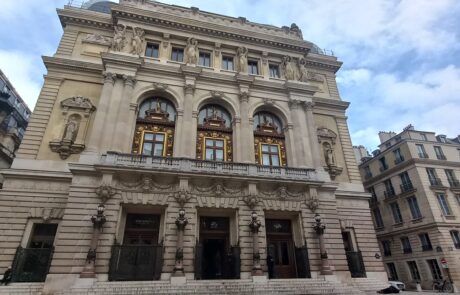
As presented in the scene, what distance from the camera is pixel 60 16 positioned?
24406mm

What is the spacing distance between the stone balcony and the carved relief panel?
3.42 metres

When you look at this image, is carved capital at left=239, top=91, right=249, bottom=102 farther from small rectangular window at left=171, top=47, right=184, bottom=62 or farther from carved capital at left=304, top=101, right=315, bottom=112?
small rectangular window at left=171, top=47, right=184, bottom=62

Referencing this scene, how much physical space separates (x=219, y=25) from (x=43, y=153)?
17387 mm

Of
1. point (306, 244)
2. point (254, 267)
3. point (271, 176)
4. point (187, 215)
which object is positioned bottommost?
point (254, 267)

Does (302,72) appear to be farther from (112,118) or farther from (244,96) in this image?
(112,118)

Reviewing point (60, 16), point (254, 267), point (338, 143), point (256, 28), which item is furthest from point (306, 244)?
point (60, 16)

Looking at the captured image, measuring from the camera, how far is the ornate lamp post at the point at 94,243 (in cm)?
1451

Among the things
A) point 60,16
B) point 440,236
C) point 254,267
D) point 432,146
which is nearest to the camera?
point 254,267

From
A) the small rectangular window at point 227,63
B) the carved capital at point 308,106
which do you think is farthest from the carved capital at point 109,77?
the carved capital at point 308,106

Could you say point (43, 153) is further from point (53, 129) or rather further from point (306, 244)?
point (306, 244)

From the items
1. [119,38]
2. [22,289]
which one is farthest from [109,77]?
[22,289]

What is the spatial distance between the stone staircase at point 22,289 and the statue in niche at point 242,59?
20074 mm

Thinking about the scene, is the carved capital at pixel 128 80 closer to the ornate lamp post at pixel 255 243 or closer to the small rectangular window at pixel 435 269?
the ornate lamp post at pixel 255 243

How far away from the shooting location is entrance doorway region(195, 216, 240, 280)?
16.6 metres
